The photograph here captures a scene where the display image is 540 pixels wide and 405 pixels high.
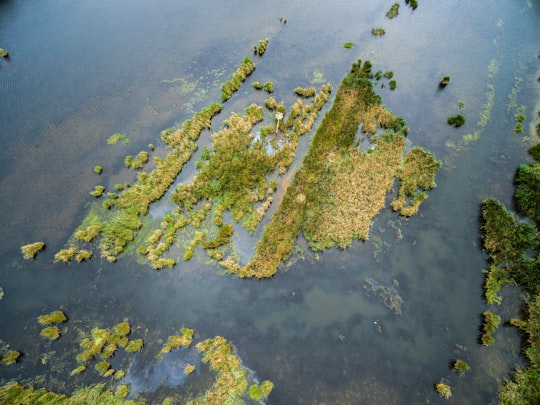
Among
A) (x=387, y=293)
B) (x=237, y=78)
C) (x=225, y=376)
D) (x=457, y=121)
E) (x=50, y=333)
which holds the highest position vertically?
(x=237, y=78)

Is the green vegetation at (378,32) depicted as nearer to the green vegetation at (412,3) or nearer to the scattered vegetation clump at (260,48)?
the green vegetation at (412,3)

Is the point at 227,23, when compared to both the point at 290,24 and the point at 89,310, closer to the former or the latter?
the point at 290,24

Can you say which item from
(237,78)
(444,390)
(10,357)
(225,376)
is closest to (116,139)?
(237,78)

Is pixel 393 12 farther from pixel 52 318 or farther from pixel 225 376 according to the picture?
pixel 52 318

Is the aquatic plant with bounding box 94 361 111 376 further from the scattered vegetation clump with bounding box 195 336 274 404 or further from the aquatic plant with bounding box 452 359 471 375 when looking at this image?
the aquatic plant with bounding box 452 359 471 375

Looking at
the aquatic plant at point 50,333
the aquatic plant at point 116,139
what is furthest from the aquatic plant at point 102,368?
the aquatic plant at point 116,139
